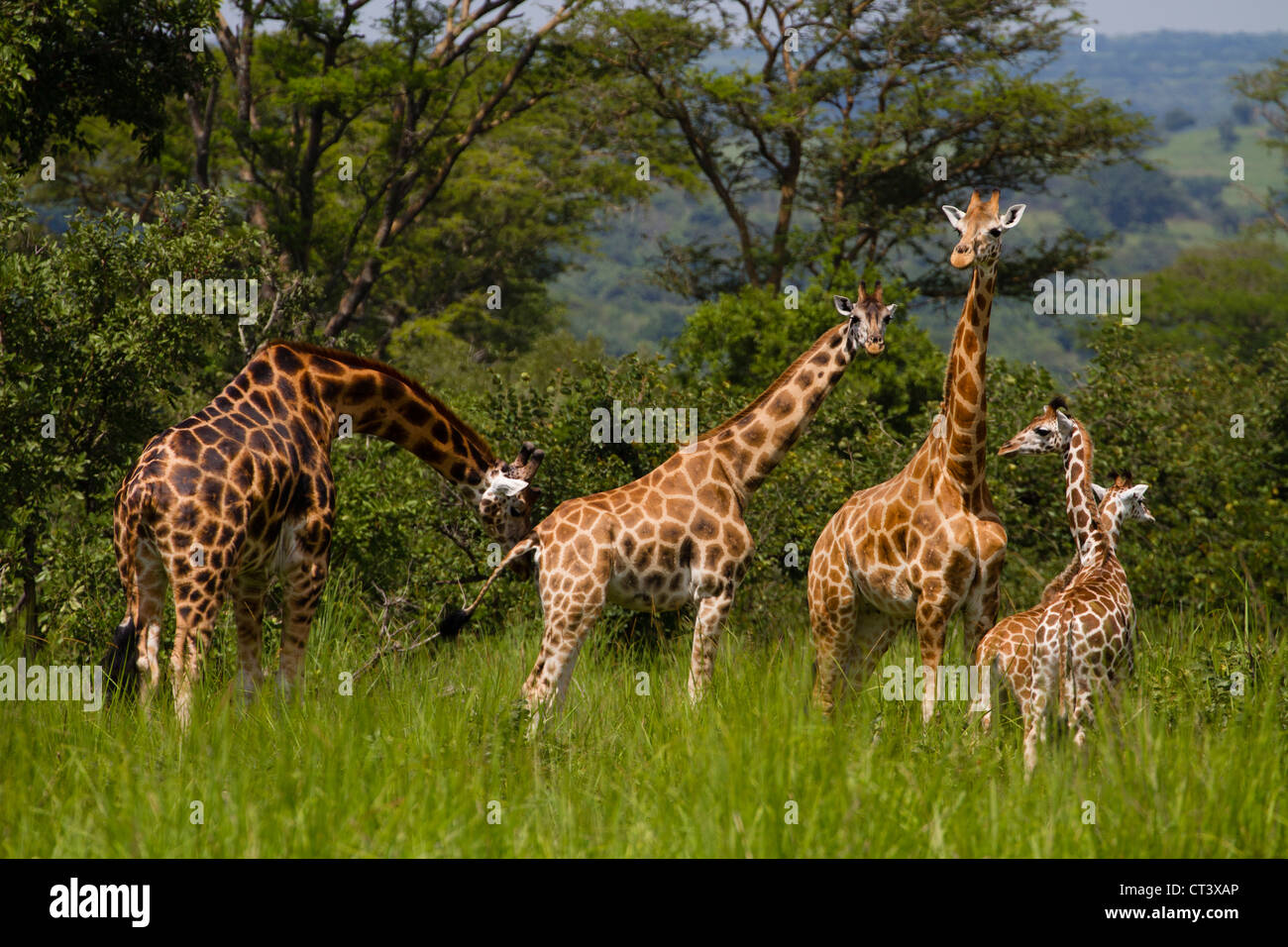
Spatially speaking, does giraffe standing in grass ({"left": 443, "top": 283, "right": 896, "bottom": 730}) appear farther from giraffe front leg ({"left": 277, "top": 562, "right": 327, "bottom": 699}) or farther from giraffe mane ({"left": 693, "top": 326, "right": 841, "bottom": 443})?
giraffe front leg ({"left": 277, "top": 562, "right": 327, "bottom": 699})

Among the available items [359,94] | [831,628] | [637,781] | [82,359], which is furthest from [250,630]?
[359,94]

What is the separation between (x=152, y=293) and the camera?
30.3 feet

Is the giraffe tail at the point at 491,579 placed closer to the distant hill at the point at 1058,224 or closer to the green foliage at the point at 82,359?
the green foliage at the point at 82,359

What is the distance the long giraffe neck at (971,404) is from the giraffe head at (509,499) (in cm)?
227

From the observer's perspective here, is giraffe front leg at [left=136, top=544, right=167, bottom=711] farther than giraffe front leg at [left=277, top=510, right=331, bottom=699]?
No

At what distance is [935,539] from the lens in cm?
629

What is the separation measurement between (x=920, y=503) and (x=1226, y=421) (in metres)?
8.36

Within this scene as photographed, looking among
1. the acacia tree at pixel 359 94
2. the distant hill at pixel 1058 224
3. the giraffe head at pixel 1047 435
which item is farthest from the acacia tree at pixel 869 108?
the distant hill at pixel 1058 224

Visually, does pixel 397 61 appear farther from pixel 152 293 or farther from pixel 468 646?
pixel 468 646

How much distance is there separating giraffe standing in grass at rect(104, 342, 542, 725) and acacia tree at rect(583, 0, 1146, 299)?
18.2 meters

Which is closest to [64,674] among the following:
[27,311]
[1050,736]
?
[27,311]

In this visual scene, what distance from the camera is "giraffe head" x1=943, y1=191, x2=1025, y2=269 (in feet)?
20.0

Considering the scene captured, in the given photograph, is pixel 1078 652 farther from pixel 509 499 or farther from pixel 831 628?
pixel 509 499

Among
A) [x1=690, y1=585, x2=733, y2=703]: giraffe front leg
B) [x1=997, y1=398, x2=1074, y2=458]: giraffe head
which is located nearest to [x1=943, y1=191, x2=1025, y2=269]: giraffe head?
[x1=997, y1=398, x2=1074, y2=458]: giraffe head
